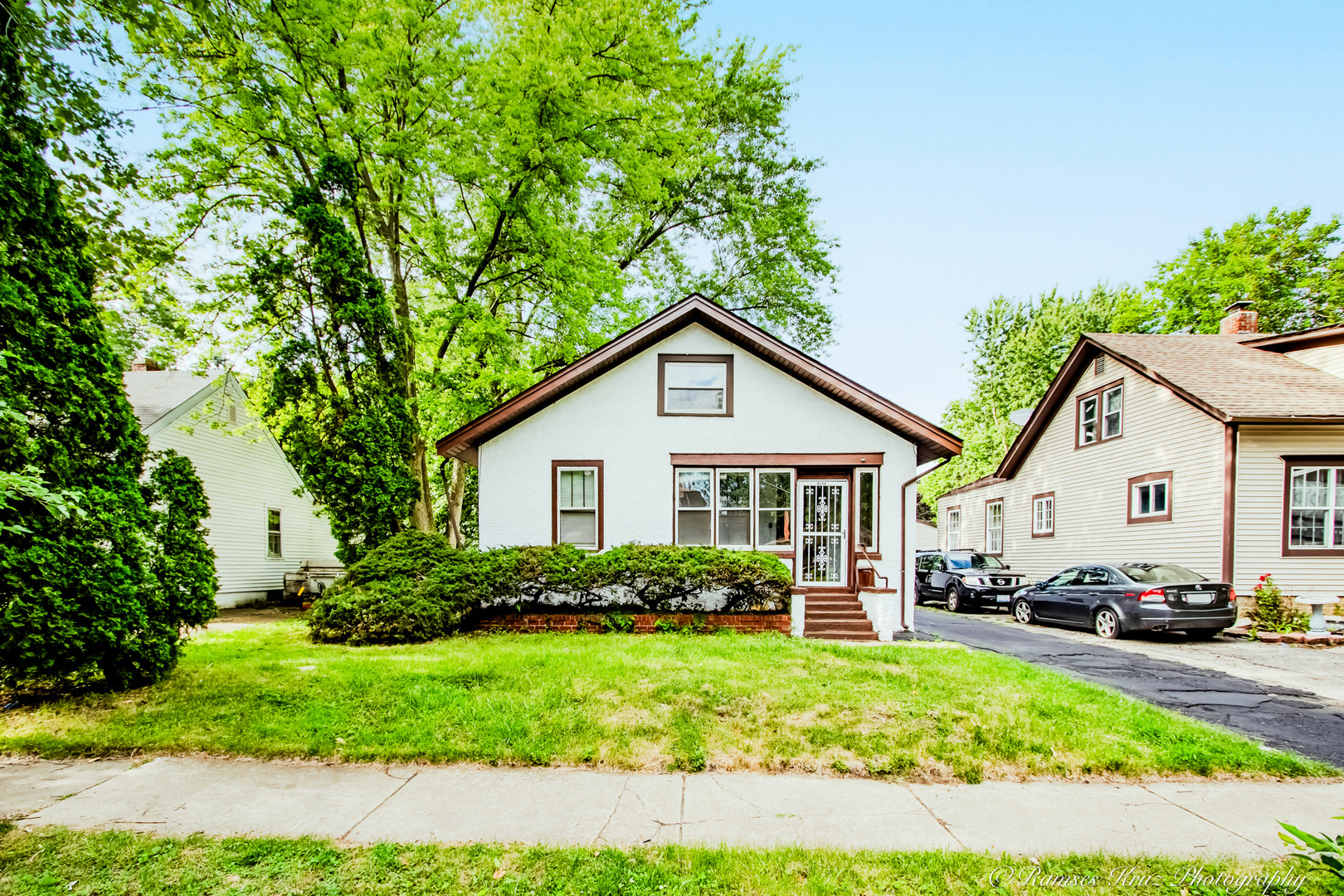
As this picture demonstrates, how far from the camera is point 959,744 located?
17.5ft

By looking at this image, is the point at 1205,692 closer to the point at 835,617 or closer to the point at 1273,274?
the point at 835,617

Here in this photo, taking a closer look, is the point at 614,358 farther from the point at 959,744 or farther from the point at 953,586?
the point at 953,586

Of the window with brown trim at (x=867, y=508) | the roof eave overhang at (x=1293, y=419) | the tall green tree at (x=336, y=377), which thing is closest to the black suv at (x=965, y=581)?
the roof eave overhang at (x=1293, y=419)

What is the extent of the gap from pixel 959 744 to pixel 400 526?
12406mm

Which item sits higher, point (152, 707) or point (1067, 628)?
point (152, 707)

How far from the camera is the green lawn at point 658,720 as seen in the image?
5.11m

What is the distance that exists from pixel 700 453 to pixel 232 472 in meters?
14.5

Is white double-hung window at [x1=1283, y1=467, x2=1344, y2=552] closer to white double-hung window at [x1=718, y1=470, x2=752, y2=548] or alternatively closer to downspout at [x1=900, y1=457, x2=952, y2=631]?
downspout at [x1=900, y1=457, x2=952, y2=631]

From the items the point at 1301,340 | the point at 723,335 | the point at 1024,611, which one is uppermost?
the point at 1301,340

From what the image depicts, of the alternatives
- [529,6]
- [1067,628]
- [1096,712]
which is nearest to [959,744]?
[1096,712]

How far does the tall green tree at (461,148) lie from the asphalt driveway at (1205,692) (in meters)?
12.7

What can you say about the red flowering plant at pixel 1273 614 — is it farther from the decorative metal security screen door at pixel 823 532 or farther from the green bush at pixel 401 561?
the green bush at pixel 401 561

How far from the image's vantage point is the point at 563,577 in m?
11.2

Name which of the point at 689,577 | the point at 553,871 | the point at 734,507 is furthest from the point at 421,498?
the point at 553,871
